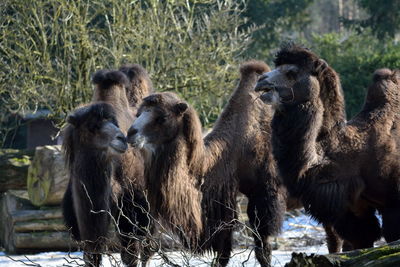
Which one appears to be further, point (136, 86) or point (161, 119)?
point (136, 86)

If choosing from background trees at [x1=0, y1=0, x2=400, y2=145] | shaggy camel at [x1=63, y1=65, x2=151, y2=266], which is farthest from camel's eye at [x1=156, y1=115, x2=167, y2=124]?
background trees at [x1=0, y1=0, x2=400, y2=145]

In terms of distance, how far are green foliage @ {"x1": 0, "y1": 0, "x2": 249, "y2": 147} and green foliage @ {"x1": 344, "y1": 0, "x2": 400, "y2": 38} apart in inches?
307

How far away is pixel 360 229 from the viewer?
22.2 ft

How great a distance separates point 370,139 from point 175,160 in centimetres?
150

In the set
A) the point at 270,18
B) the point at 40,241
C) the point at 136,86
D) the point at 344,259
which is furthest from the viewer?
the point at 270,18

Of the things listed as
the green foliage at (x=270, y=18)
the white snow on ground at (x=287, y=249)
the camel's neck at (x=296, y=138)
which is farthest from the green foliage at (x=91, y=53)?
the green foliage at (x=270, y=18)

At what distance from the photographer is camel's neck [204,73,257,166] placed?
7258 millimetres

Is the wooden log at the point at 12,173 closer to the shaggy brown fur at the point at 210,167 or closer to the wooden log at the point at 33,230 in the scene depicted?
the wooden log at the point at 33,230

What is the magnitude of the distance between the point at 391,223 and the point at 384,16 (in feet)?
54.2

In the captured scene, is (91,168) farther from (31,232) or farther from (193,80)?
(193,80)

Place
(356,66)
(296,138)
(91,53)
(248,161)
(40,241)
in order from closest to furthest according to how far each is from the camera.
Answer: (296,138) → (248,161) → (40,241) → (91,53) → (356,66)

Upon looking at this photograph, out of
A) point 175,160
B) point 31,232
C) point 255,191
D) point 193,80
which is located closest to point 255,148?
point 255,191

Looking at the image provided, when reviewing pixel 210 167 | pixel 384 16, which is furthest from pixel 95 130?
pixel 384 16

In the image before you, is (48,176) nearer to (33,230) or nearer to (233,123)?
(33,230)
